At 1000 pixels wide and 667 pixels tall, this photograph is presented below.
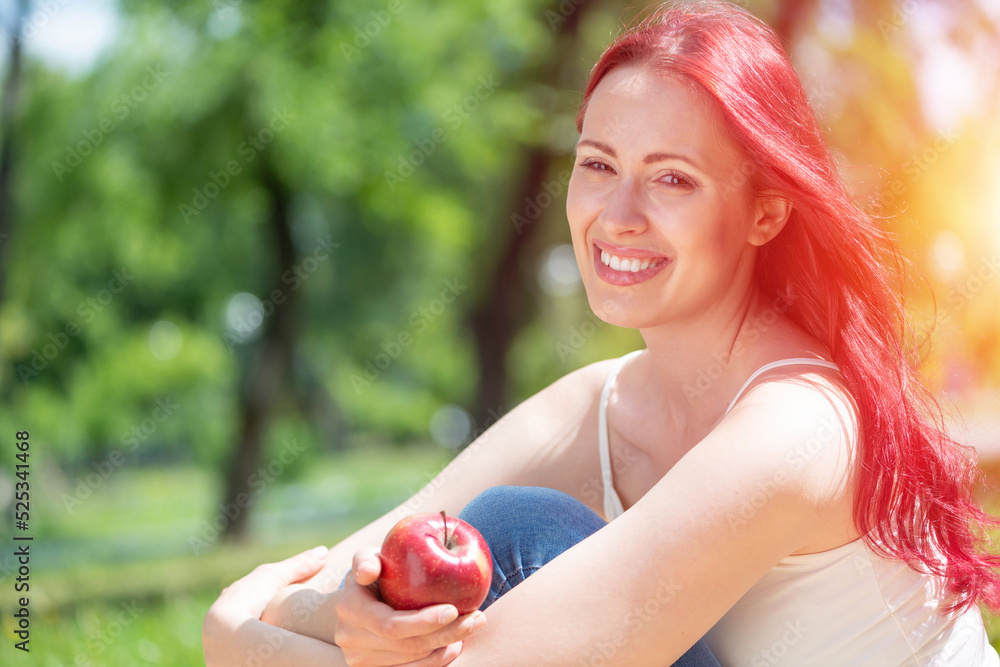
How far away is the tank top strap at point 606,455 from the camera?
2.43m

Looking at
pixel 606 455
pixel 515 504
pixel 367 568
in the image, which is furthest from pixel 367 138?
pixel 367 568

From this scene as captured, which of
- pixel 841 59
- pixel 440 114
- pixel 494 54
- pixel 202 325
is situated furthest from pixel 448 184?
pixel 202 325

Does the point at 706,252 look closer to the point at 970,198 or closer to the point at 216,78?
the point at 970,198

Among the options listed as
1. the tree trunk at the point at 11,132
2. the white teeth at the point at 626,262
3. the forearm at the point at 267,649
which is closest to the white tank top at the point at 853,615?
the white teeth at the point at 626,262

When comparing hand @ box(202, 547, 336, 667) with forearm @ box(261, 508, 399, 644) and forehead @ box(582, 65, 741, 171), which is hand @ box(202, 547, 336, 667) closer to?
forearm @ box(261, 508, 399, 644)

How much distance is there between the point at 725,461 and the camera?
1.70 m

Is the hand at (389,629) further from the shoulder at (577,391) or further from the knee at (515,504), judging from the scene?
the shoulder at (577,391)

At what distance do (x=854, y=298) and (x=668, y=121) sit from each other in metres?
0.58

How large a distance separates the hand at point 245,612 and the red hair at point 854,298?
1284 millimetres

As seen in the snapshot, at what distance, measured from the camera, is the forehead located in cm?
197

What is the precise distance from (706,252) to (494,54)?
8570 millimetres

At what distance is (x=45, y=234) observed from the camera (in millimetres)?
11352

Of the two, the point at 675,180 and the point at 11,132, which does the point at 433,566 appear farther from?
the point at 11,132

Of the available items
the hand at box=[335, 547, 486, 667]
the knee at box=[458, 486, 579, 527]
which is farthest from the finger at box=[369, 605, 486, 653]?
the knee at box=[458, 486, 579, 527]
